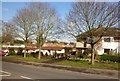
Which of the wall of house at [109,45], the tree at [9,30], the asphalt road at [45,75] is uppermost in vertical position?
the tree at [9,30]

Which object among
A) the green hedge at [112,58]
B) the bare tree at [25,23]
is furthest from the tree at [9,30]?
the green hedge at [112,58]

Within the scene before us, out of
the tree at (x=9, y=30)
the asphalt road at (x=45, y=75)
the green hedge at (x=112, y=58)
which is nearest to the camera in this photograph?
the asphalt road at (x=45, y=75)

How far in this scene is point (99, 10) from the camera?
25.0 meters

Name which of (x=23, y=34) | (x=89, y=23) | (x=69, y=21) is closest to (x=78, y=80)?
(x=89, y=23)

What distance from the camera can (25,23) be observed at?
39344 millimetres

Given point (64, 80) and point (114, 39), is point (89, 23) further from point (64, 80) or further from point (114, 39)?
point (114, 39)

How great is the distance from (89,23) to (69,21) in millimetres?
2939

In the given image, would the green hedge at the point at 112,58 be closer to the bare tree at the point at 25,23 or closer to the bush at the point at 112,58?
the bush at the point at 112,58

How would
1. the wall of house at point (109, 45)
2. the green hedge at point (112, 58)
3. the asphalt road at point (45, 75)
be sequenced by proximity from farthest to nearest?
the wall of house at point (109, 45)
the green hedge at point (112, 58)
the asphalt road at point (45, 75)

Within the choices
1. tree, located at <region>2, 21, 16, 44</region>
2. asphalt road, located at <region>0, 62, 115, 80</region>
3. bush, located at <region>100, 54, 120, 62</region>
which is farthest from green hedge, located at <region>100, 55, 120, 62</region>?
tree, located at <region>2, 21, 16, 44</region>

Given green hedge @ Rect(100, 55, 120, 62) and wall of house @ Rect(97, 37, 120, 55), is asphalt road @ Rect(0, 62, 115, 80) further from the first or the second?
wall of house @ Rect(97, 37, 120, 55)

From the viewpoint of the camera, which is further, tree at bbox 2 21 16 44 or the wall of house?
the wall of house

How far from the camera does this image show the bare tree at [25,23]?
3844 centimetres

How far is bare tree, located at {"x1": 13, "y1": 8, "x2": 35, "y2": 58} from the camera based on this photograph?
3844 centimetres
